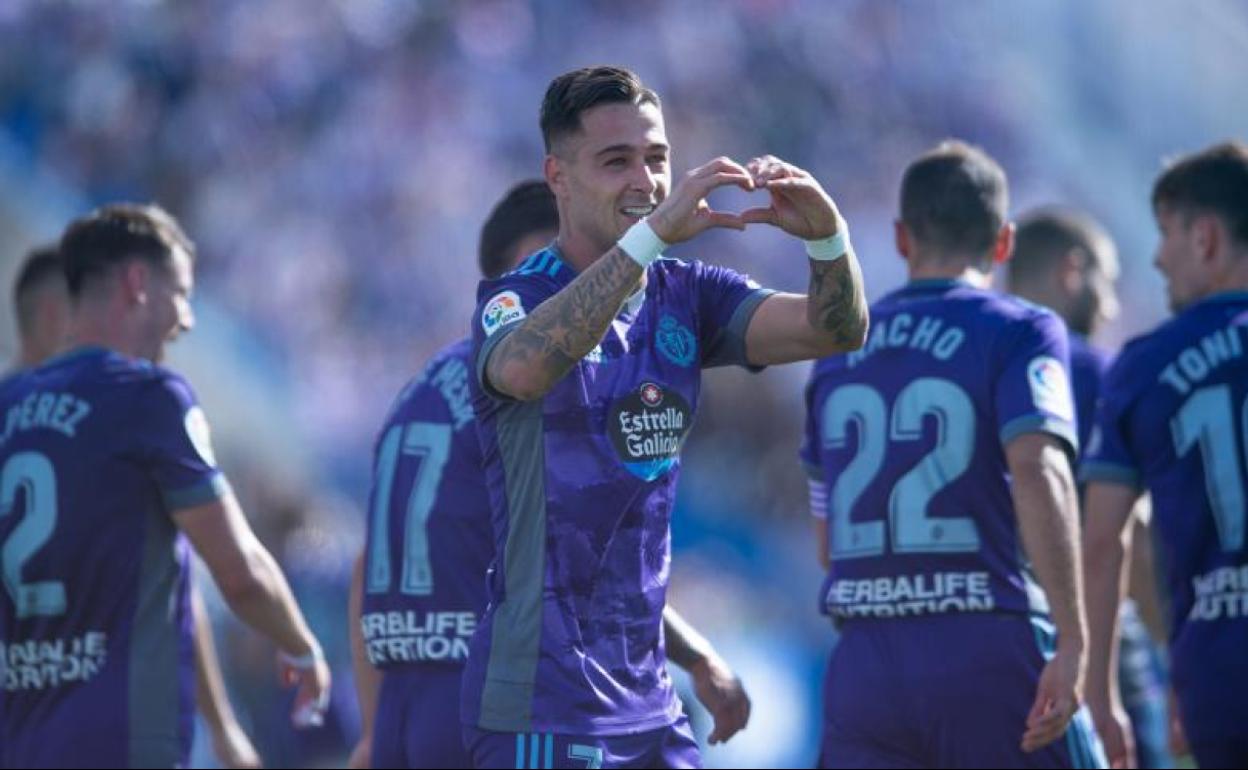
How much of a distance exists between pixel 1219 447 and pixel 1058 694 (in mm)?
976

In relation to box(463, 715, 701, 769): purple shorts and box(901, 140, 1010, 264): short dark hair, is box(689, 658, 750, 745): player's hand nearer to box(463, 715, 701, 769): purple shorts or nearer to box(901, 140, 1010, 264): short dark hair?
box(463, 715, 701, 769): purple shorts

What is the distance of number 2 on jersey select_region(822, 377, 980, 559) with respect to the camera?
234 inches

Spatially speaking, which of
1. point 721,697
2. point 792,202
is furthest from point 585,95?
point 721,697

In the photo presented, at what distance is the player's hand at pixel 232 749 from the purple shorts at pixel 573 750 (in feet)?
8.96

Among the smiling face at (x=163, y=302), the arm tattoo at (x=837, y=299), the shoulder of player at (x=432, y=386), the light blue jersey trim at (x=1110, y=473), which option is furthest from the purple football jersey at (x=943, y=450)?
the smiling face at (x=163, y=302)

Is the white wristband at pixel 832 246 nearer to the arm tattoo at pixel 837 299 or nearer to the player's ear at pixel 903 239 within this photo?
the arm tattoo at pixel 837 299

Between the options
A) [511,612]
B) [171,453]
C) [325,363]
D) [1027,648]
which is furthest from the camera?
[325,363]

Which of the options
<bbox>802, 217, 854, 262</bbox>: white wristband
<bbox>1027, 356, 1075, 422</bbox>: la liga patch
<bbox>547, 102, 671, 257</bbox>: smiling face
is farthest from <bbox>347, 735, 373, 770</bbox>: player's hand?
<bbox>802, 217, 854, 262</bbox>: white wristband

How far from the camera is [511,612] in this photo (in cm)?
432

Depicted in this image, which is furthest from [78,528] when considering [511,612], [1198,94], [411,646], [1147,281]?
[1198,94]

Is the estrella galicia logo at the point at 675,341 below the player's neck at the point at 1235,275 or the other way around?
below

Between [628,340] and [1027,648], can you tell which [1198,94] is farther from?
[628,340]

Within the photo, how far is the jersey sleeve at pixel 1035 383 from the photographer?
5.77 m

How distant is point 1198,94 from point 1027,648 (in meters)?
8.38
